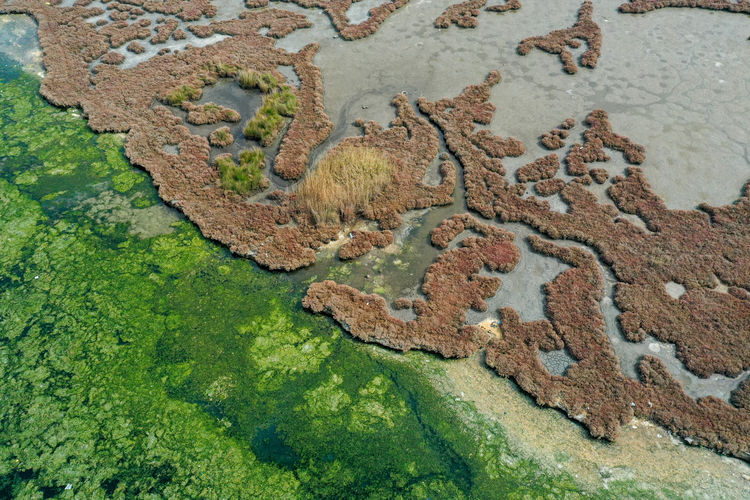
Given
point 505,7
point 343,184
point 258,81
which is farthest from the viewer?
point 505,7

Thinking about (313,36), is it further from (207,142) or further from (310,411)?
(310,411)

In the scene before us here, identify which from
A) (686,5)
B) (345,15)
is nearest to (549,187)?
(345,15)

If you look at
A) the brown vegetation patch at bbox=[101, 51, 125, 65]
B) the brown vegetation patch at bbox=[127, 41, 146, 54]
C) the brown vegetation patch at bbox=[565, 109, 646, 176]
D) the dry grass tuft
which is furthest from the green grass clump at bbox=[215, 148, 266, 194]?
the brown vegetation patch at bbox=[565, 109, 646, 176]

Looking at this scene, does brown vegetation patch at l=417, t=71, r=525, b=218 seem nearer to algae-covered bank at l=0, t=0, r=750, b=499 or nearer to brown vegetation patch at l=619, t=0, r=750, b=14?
algae-covered bank at l=0, t=0, r=750, b=499

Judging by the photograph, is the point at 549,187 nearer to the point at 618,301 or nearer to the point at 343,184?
the point at 618,301

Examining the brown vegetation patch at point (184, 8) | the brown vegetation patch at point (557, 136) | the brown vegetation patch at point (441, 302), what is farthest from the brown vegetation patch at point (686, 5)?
the brown vegetation patch at point (184, 8)

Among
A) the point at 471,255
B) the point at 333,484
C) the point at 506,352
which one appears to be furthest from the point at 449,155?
the point at 333,484
